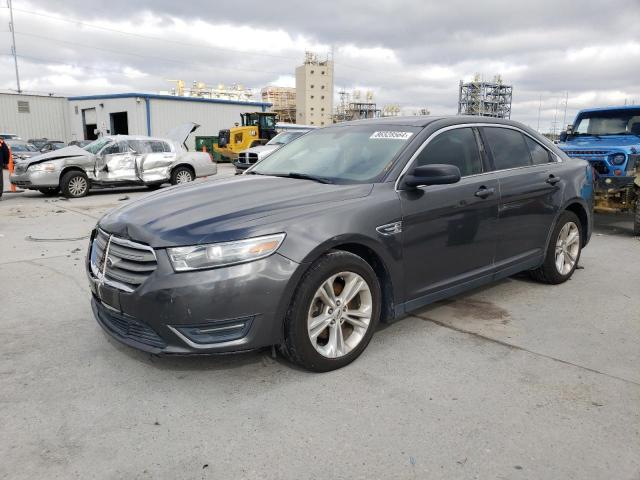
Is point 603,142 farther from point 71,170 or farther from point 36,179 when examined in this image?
point 36,179

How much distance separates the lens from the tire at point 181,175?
15.1m

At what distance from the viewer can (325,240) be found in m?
3.08

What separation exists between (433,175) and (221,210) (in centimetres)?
144

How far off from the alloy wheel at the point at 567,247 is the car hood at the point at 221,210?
106 inches

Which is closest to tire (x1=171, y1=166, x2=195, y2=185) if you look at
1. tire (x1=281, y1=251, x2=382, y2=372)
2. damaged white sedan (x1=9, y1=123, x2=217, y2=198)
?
damaged white sedan (x1=9, y1=123, x2=217, y2=198)

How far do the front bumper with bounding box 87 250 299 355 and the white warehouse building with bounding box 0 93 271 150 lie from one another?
117 feet

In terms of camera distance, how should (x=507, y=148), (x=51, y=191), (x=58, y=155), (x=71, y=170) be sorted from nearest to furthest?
(x=507, y=148) < (x=58, y=155) < (x=71, y=170) < (x=51, y=191)

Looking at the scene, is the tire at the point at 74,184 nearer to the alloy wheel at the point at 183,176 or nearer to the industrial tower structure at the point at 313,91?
the alloy wheel at the point at 183,176

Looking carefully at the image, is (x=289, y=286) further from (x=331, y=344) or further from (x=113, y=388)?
(x=113, y=388)

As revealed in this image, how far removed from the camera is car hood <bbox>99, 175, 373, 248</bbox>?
9.53ft

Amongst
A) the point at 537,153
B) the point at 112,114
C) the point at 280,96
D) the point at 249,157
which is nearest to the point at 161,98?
the point at 112,114

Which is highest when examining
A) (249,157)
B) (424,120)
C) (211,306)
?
(424,120)

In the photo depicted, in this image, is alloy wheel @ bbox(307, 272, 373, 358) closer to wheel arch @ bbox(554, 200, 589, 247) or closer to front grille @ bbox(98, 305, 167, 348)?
front grille @ bbox(98, 305, 167, 348)

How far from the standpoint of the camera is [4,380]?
10.6 ft
